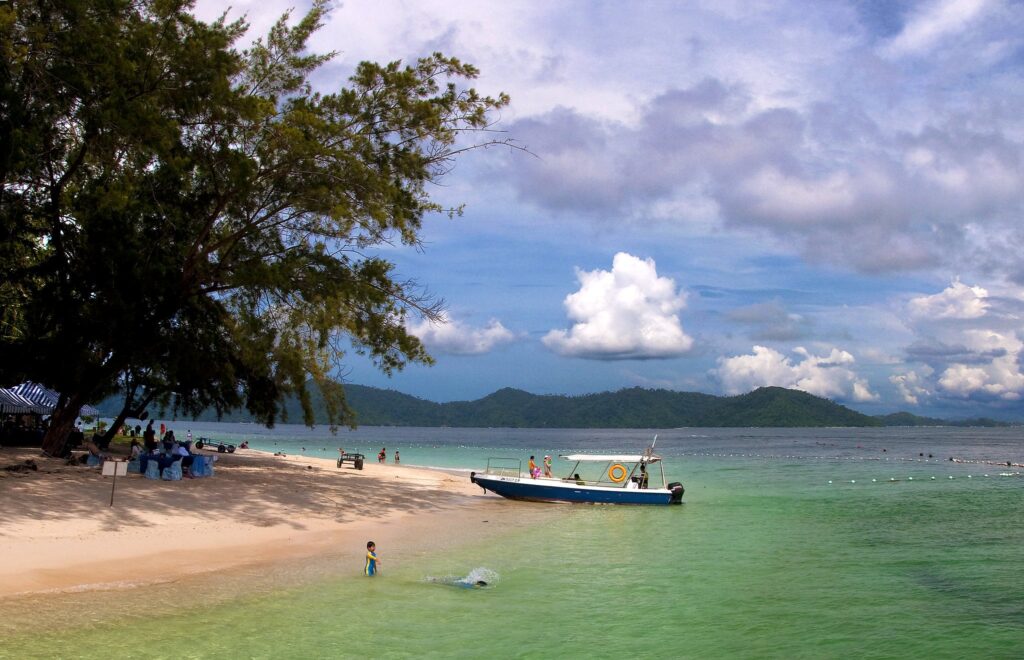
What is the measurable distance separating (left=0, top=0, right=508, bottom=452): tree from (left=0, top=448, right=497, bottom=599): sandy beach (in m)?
3.65

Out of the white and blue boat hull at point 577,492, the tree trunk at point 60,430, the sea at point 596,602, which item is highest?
the tree trunk at point 60,430

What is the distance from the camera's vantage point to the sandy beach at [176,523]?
14.1 metres

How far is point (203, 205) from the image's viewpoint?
2353 cm

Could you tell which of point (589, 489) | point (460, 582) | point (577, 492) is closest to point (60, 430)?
point (460, 582)

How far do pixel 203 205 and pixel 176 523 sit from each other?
10259 millimetres

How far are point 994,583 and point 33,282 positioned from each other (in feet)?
91.4

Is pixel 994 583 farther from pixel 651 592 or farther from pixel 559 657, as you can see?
pixel 559 657

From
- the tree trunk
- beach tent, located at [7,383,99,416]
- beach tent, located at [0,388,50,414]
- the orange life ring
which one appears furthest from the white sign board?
the orange life ring

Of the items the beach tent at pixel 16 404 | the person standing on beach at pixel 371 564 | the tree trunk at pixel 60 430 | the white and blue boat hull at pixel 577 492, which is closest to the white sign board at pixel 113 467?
the person standing on beach at pixel 371 564

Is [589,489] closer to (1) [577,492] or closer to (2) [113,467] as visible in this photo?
(1) [577,492]

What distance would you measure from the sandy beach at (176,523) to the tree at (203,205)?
3.65 meters

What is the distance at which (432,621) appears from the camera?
12.3m

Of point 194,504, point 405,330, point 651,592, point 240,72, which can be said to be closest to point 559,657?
point 651,592

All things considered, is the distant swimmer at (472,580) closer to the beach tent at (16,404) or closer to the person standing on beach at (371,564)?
the person standing on beach at (371,564)
